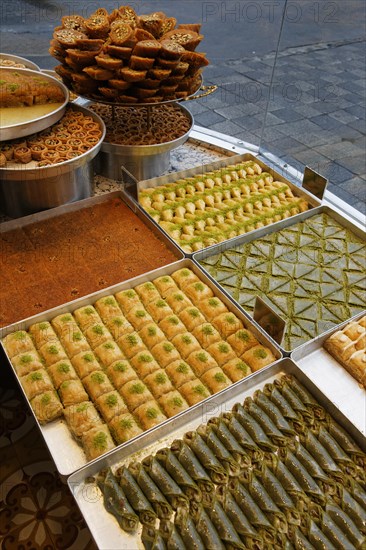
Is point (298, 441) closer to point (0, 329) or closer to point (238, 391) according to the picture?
point (238, 391)

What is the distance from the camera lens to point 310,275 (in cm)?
272

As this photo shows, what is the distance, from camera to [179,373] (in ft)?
7.06

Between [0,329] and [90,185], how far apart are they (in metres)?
1.27

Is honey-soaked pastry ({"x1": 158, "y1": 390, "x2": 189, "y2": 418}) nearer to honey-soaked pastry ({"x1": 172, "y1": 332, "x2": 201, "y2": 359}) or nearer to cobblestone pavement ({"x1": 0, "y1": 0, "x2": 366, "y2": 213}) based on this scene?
honey-soaked pastry ({"x1": 172, "y1": 332, "x2": 201, "y2": 359})

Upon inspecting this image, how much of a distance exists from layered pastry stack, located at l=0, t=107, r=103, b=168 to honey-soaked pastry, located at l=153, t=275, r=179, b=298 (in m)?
0.85

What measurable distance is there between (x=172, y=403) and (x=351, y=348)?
37.1 inches

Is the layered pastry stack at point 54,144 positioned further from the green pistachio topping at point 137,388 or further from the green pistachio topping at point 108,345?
the green pistachio topping at point 137,388

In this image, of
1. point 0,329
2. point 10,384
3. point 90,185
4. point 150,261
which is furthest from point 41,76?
point 10,384

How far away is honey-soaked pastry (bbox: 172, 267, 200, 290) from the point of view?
8.43ft

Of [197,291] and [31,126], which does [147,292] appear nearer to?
[197,291]

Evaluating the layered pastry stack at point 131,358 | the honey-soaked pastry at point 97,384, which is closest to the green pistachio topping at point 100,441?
the layered pastry stack at point 131,358

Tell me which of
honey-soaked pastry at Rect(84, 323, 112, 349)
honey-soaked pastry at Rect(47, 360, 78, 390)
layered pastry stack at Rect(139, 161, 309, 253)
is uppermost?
layered pastry stack at Rect(139, 161, 309, 253)

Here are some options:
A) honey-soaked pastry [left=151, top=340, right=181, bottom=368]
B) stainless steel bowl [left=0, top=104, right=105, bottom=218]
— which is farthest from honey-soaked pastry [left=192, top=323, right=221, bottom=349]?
stainless steel bowl [left=0, top=104, right=105, bottom=218]

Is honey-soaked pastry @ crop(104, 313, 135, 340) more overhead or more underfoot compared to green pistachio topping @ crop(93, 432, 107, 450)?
more overhead
